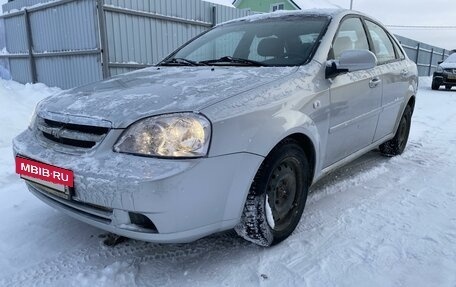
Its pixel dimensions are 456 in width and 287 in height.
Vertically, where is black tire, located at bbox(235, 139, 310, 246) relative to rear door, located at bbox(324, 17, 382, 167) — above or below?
below

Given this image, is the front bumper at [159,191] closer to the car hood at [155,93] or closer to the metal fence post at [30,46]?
the car hood at [155,93]

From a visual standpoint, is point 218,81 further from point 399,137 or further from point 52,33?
point 52,33

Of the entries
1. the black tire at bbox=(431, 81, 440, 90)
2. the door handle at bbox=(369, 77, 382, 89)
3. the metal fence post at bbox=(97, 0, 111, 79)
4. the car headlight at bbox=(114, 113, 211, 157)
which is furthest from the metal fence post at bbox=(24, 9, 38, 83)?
the black tire at bbox=(431, 81, 440, 90)

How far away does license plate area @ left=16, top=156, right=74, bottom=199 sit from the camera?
6.52 ft

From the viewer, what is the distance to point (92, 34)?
25.6ft

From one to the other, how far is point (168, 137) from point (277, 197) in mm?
894

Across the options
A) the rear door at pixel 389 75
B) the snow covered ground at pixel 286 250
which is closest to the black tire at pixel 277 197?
the snow covered ground at pixel 286 250

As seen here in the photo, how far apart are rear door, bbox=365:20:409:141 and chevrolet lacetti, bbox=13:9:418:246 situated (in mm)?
547

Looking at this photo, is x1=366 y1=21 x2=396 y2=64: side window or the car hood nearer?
the car hood

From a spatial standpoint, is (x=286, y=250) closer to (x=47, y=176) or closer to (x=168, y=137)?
(x=168, y=137)

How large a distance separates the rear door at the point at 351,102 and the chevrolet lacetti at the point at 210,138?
2cm

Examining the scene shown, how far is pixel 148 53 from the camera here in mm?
8711

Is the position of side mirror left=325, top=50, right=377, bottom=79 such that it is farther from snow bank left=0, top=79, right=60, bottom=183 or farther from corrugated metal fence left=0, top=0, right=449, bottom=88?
corrugated metal fence left=0, top=0, right=449, bottom=88

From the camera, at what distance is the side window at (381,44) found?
368cm
